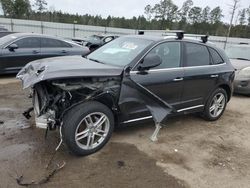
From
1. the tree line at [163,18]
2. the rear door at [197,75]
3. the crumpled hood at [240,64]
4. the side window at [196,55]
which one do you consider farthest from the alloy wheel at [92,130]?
the tree line at [163,18]

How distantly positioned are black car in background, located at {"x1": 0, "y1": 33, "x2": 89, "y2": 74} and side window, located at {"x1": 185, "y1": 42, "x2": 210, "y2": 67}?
15.4ft

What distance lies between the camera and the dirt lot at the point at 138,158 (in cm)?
353

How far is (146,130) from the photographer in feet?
17.1

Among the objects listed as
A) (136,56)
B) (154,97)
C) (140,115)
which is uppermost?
(136,56)

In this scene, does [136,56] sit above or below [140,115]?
above

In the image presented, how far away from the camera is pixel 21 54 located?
29.3 ft

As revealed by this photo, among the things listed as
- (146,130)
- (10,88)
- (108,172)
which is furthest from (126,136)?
(10,88)

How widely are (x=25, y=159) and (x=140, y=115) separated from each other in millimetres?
1860

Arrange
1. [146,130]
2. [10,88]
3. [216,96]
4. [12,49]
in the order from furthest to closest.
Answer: [12,49] < [10,88] < [216,96] < [146,130]

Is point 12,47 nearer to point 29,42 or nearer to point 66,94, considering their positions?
point 29,42

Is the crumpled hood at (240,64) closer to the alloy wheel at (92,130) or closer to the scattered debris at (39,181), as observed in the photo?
the alloy wheel at (92,130)

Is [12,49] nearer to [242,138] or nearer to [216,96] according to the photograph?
[216,96]

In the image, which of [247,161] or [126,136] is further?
[126,136]

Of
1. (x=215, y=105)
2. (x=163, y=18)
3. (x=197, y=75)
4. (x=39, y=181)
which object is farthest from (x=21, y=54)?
(x=163, y=18)
